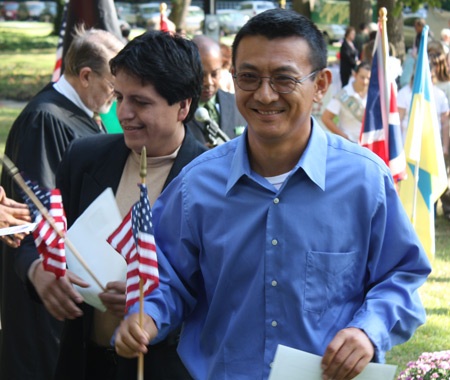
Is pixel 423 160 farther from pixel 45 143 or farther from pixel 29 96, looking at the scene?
pixel 29 96

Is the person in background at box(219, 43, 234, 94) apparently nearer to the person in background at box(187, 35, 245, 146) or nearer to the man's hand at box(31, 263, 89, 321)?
the person in background at box(187, 35, 245, 146)

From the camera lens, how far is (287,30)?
96.0 inches

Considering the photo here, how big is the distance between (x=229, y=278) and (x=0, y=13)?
178ft

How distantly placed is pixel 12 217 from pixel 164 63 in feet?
4.10

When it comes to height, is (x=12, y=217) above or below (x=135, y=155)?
below

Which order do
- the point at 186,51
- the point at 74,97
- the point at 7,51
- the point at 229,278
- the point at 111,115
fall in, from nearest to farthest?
the point at 229,278 < the point at 186,51 < the point at 74,97 < the point at 111,115 < the point at 7,51

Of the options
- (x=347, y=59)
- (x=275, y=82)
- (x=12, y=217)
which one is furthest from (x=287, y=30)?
(x=347, y=59)

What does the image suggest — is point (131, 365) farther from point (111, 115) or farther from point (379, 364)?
point (111, 115)

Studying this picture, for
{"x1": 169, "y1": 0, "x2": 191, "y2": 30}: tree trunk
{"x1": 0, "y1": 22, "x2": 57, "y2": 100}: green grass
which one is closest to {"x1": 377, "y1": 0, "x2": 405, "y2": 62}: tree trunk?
{"x1": 169, "y1": 0, "x2": 191, "y2": 30}: tree trunk

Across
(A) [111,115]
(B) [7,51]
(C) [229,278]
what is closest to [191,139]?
(C) [229,278]

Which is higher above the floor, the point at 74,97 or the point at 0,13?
the point at 74,97

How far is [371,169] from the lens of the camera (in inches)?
95.4

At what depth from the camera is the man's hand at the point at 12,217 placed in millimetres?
3881

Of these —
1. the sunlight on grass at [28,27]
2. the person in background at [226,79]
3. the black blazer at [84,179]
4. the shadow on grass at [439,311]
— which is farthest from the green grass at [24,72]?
the black blazer at [84,179]
